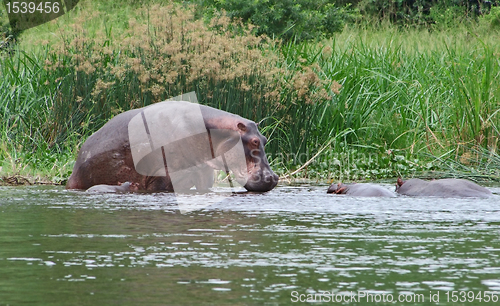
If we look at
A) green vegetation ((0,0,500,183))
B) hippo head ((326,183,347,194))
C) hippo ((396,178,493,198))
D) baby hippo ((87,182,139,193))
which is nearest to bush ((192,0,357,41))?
green vegetation ((0,0,500,183))

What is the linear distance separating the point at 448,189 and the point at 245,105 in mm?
3170

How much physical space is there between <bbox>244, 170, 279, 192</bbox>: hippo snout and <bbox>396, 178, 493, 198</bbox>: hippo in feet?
4.09

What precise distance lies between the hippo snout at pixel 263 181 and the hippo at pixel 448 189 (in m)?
1.25

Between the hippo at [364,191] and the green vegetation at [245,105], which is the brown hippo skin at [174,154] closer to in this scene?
the hippo at [364,191]

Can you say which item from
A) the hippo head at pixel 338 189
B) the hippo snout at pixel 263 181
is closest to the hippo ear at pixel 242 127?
the hippo snout at pixel 263 181

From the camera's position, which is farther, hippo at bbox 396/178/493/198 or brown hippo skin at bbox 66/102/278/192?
brown hippo skin at bbox 66/102/278/192

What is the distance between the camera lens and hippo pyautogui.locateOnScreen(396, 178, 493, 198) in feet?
22.6

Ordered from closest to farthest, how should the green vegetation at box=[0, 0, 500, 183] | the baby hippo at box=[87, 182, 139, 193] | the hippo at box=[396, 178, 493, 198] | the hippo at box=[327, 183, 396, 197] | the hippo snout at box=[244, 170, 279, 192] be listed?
the hippo at box=[396, 178, 493, 198], the hippo at box=[327, 183, 396, 197], the hippo snout at box=[244, 170, 279, 192], the baby hippo at box=[87, 182, 139, 193], the green vegetation at box=[0, 0, 500, 183]

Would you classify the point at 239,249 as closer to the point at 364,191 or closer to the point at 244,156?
the point at 364,191

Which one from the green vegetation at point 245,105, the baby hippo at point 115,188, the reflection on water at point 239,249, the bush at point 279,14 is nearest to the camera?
the reflection on water at point 239,249

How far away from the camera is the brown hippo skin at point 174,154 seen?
24.6 ft

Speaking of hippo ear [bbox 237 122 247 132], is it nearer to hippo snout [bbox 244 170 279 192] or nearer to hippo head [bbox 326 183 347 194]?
hippo snout [bbox 244 170 279 192]

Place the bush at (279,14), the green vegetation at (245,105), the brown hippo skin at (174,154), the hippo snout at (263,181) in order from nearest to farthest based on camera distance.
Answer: the hippo snout at (263,181) < the brown hippo skin at (174,154) < the green vegetation at (245,105) < the bush at (279,14)

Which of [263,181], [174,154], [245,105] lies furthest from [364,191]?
[245,105]
